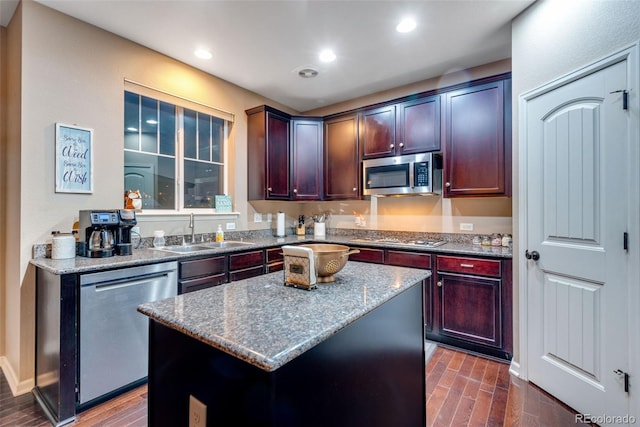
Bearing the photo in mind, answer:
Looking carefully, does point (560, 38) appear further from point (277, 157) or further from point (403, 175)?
point (277, 157)

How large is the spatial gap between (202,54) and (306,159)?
1.66 meters

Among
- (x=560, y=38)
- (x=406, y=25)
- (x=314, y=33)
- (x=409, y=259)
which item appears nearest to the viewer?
(x=560, y=38)

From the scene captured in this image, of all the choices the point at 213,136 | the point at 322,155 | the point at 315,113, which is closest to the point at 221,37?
the point at 213,136

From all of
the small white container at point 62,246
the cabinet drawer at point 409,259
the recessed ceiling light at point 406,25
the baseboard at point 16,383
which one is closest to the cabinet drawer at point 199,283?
the small white container at point 62,246

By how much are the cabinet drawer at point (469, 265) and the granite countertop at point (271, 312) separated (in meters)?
1.36

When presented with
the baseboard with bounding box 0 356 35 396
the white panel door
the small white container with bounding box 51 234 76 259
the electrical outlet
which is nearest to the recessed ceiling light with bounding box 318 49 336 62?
the white panel door

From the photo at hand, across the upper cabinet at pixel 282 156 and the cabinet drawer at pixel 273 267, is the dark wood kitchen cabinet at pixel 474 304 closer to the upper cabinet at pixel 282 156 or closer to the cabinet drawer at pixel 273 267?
the cabinet drawer at pixel 273 267

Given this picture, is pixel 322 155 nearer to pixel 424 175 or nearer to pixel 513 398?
pixel 424 175

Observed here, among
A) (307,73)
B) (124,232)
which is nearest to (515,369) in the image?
(124,232)

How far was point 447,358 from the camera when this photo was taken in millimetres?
2605

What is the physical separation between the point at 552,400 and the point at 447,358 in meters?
0.73

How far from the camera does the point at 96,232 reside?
2.21 meters

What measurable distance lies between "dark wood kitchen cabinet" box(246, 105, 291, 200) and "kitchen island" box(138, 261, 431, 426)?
2382 millimetres

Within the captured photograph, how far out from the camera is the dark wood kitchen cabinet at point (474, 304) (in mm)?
2498
